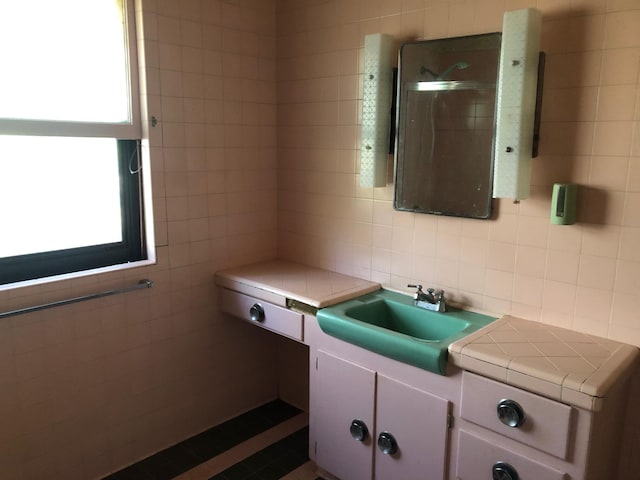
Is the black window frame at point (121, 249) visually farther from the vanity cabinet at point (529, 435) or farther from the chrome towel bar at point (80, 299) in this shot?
the vanity cabinet at point (529, 435)

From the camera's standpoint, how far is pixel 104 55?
2174 millimetres

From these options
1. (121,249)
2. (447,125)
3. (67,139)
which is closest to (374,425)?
(447,125)

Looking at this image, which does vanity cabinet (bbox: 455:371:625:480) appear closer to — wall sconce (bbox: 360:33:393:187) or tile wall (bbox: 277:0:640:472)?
tile wall (bbox: 277:0:640:472)

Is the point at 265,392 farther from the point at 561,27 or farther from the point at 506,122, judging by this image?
the point at 561,27

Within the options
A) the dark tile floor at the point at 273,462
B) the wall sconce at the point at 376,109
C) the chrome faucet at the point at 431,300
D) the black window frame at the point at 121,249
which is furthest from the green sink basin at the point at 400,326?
the black window frame at the point at 121,249

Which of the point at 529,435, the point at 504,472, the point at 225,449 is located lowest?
the point at 225,449

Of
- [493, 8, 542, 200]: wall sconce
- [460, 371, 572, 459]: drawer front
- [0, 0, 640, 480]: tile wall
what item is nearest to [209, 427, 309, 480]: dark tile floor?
[0, 0, 640, 480]: tile wall

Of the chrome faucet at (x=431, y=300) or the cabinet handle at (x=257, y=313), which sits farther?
the cabinet handle at (x=257, y=313)

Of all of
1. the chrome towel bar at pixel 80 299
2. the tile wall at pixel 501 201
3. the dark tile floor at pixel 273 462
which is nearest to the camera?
the tile wall at pixel 501 201

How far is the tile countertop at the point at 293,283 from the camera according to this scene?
7.29ft

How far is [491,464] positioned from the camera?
1664 millimetres

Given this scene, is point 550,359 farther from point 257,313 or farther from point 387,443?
point 257,313

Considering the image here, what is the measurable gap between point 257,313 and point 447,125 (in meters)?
1.18

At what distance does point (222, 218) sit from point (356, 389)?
1.11 meters
